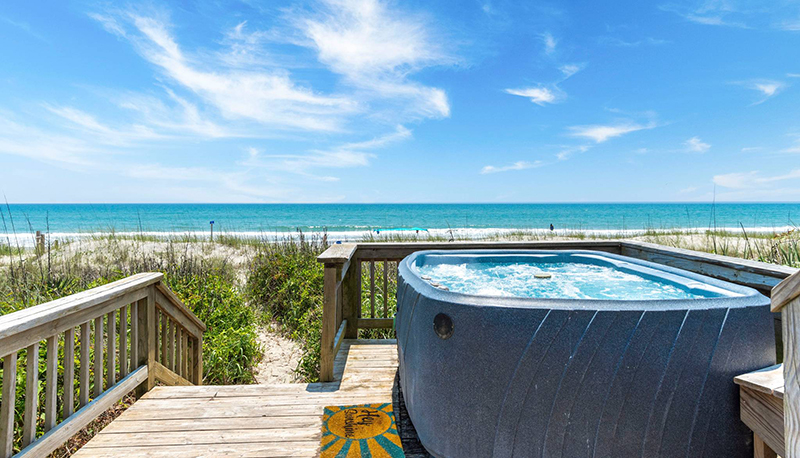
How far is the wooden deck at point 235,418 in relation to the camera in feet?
4.99

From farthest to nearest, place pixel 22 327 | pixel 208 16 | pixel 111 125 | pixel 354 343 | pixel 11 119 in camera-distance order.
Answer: pixel 111 125
pixel 11 119
pixel 208 16
pixel 354 343
pixel 22 327

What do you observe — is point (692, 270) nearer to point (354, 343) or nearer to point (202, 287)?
point (354, 343)

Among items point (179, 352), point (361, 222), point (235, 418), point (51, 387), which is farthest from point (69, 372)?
point (361, 222)

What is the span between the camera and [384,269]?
9.84 feet


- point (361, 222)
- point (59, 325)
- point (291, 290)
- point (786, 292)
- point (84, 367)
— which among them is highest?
point (361, 222)

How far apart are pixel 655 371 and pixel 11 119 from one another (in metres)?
12.2

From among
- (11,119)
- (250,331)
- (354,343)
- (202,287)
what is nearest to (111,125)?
(11,119)

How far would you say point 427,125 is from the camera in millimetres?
14578

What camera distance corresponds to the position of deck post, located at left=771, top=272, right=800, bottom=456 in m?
0.57

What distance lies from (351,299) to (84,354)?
167 centimetres

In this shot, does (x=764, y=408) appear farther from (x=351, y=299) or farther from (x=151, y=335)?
(x=151, y=335)

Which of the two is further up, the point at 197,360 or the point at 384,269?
the point at 384,269

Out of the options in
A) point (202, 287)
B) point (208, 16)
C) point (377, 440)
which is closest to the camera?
point (377, 440)

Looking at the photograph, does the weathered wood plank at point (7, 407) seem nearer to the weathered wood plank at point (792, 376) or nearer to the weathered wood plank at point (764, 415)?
the weathered wood plank at point (792, 376)
